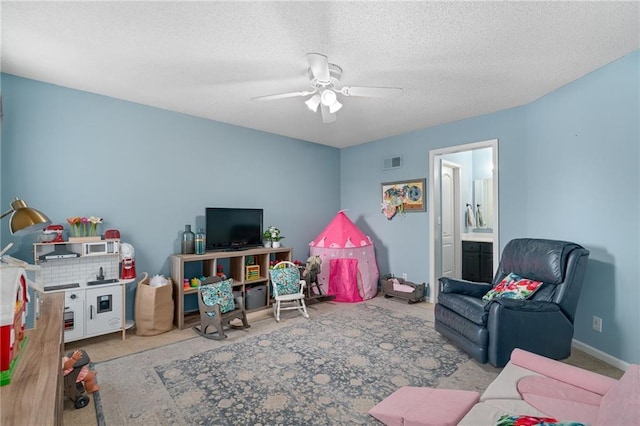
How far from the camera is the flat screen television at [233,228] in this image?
12.4 feet

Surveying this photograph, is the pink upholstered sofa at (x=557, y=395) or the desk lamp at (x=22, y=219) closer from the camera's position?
the pink upholstered sofa at (x=557, y=395)

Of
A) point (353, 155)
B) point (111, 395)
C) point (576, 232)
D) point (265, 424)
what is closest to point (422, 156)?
point (353, 155)

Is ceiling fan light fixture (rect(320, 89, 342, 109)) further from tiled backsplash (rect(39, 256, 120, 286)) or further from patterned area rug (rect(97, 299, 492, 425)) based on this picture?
tiled backsplash (rect(39, 256, 120, 286))

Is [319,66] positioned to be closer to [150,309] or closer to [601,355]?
[150,309]

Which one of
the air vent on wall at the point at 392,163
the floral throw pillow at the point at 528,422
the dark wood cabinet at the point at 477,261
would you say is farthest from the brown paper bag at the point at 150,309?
the dark wood cabinet at the point at 477,261

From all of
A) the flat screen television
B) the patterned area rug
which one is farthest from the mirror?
the flat screen television

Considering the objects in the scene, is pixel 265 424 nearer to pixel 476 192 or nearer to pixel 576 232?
pixel 576 232

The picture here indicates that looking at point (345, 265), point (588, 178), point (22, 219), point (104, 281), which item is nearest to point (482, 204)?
point (588, 178)

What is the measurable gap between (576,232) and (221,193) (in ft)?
13.1

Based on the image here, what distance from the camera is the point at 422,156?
178 inches

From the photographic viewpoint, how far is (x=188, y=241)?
3.67m

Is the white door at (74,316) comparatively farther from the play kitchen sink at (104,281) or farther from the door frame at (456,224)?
the door frame at (456,224)

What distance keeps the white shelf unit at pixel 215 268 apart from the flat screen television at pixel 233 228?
4.9 inches

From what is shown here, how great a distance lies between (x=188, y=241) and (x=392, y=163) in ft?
10.6
